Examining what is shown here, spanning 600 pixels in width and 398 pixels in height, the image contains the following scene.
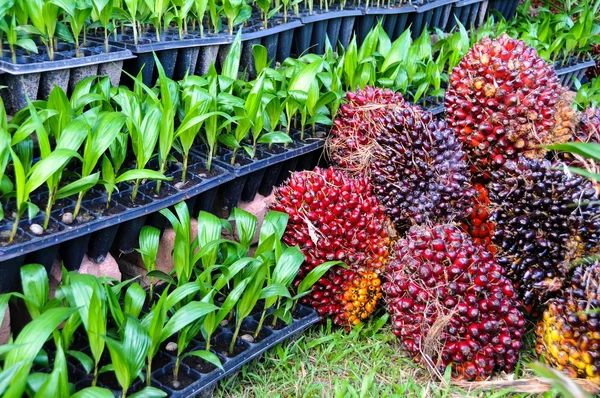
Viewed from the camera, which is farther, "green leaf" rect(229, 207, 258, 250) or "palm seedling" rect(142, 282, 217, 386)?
"green leaf" rect(229, 207, 258, 250)

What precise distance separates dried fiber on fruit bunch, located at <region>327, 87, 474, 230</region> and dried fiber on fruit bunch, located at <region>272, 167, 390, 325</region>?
0.09 metres

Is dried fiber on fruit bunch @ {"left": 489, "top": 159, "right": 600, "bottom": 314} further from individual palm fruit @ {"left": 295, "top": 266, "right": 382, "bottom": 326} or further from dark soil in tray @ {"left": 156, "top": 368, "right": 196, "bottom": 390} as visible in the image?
dark soil in tray @ {"left": 156, "top": 368, "right": 196, "bottom": 390}

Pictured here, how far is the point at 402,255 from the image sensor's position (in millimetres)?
1798

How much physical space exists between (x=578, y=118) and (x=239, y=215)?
1164 millimetres

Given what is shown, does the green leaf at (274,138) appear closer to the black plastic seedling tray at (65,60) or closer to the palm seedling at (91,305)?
the black plastic seedling tray at (65,60)

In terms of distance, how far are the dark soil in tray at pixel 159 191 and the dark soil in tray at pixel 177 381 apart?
1.62 ft

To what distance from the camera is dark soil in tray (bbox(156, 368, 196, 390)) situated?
153 centimetres

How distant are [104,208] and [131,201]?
79 millimetres

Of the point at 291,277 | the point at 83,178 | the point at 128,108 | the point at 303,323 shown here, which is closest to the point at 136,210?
the point at 83,178

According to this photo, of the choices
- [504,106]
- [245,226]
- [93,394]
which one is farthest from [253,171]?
[93,394]

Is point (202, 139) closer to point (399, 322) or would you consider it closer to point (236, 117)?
point (236, 117)

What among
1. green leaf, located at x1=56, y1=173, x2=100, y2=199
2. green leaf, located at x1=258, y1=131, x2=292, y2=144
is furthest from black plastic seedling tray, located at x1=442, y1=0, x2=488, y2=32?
green leaf, located at x1=56, y1=173, x2=100, y2=199

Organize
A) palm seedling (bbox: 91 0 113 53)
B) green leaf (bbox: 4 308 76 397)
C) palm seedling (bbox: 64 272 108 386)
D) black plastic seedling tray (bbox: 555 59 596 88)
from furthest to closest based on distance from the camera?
black plastic seedling tray (bbox: 555 59 596 88) < palm seedling (bbox: 91 0 113 53) < palm seedling (bbox: 64 272 108 386) < green leaf (bbox: 4 308 76 397)

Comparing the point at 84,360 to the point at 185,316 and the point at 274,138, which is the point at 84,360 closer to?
the point at 185,316
